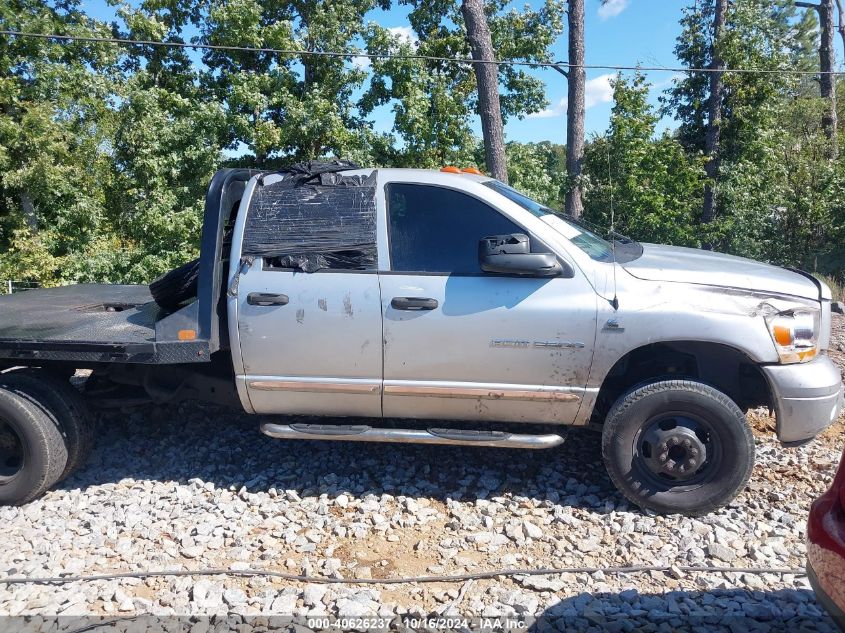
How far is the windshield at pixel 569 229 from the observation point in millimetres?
4012

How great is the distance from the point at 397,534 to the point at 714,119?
1355 centimetres

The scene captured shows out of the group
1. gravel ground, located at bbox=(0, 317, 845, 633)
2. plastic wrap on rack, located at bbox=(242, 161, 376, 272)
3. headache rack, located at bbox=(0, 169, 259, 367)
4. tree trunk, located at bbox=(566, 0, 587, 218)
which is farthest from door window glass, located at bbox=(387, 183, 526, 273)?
tree trunk, located at bbox=(566, 0, 587, 218)

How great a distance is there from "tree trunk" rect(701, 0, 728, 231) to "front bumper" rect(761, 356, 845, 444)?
11.1 meters

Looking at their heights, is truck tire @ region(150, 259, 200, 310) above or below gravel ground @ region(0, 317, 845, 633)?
above

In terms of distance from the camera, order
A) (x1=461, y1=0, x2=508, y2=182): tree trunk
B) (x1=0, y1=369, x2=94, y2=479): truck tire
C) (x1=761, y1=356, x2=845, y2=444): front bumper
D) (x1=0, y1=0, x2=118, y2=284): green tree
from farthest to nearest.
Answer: (x1=461, y1=0, x2=508, y2=182): tree trunk, (x1=0, y1=0, x2=118, y2=284): green tree, (x1=0, y1=369, x2=94, y2=479): truck tire, (x1=761, y1=356, x2=845, y2=444): front bumper

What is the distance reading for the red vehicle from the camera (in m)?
2.09

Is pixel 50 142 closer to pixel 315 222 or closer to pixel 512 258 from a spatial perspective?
pixel 315 222

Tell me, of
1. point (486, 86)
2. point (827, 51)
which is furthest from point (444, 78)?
point (827, 51)

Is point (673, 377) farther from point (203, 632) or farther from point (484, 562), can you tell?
point (203, 632)

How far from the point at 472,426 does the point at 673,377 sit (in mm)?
1453

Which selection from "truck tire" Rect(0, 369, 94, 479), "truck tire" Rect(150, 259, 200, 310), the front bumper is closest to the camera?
the front bumper

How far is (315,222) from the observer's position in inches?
160

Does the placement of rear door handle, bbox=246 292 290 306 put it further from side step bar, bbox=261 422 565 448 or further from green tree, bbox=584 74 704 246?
green tree, bbox=584 74 704 246

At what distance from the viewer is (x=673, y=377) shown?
3.85m
